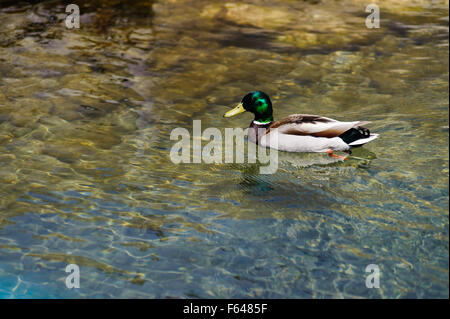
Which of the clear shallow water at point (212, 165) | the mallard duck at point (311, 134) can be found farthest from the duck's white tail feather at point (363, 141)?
the clear shallow water at point (212, 165)

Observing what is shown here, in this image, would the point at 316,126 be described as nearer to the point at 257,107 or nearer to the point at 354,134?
the point at 354,134

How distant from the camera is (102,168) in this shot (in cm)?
647

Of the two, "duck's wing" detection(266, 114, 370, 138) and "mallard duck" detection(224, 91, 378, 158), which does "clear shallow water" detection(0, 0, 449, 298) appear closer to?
"mallard duck" detection(224, 91, 378, 158)

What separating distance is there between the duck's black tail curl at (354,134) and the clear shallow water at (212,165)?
0.22m

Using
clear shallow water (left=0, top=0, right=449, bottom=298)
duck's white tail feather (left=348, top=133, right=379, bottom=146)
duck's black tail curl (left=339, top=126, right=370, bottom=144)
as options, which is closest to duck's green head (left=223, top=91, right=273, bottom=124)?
clear shallow water (left=0, top=0, right=449, bottom=298)

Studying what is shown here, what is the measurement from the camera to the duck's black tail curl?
6867mm

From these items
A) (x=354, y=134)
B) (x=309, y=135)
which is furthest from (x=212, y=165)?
(x=354, y=134)

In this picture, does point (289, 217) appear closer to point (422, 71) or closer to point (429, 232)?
point (429, 232)

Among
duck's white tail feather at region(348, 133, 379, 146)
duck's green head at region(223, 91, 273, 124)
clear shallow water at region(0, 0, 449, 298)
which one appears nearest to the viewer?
clear shallow water at region(0, 0, 449, 298)

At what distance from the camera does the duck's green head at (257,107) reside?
24.9 ft

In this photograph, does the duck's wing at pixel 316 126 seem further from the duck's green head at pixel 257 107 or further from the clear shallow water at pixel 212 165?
the duck's green head at pixel 257 107

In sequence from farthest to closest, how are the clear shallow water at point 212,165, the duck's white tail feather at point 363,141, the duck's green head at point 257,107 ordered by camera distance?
the duck's green head at point 257,107 → the duck's white tail feather at point 363,141 → the clear shallow water at point 212,165

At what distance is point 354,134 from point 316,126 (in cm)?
46
